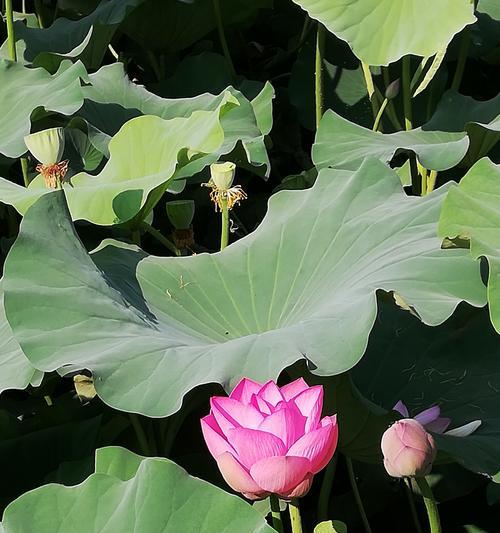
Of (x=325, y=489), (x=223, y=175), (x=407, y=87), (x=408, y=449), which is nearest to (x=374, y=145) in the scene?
(x=407, y=87)

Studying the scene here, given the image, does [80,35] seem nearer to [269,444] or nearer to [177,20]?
[177,20]

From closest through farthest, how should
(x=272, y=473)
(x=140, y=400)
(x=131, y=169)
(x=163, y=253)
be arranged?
(x=272, y=473) < (x=140, y=400) < (x=131, y=169) < (x=163, y=253)

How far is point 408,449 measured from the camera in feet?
2.85

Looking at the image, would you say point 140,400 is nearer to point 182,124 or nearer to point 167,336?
point 167,336

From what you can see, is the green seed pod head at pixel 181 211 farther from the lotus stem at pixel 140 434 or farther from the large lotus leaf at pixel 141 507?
the large lotus leaf at pixel 141 507

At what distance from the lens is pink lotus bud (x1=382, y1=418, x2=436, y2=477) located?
870 millimetres

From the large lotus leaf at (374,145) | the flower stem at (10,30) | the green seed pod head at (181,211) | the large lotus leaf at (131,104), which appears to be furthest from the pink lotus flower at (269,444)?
the flower stem at (10,30)

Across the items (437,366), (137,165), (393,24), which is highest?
(393,24)

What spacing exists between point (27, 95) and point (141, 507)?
1032mm

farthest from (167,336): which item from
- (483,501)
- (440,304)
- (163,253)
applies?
(163,253)

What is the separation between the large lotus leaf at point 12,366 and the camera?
1.11 m

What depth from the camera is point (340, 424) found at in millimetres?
1144

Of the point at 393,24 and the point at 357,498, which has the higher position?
the point at 393,24

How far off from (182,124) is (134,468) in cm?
59
